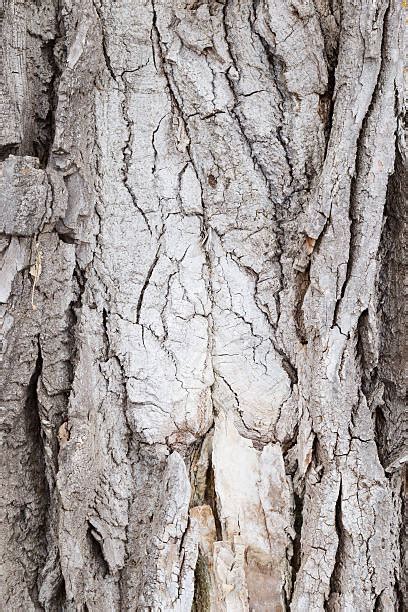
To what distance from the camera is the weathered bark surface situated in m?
1.07

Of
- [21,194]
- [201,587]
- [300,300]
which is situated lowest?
[201,587]

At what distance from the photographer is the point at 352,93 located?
3.52ft

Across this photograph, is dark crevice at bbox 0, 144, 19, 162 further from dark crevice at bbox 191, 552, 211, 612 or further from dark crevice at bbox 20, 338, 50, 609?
dark crevice at bbox 191, 552, 211, 612

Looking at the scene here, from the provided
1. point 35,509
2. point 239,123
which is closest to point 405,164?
point 239,123

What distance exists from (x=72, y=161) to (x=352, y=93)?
1.61 ft

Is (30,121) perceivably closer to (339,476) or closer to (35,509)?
(35,509)

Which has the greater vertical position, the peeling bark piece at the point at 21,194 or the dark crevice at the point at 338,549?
the peeling bark piece at the point at 21,194

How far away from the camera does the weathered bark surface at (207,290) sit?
1.07 metres

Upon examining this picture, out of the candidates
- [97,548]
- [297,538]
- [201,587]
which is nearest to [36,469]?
[97,548]

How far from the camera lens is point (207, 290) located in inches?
45.1

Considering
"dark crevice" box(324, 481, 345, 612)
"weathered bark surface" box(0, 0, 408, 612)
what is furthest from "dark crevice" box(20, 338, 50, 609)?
"dark crevice" box(324, 481, 345, 612)

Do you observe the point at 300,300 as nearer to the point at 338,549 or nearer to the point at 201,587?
the point at 338,549

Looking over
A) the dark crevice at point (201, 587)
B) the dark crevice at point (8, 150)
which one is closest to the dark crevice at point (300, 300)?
the dark crevice at point (201, 587)

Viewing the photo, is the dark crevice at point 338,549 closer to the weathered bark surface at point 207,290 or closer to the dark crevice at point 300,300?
the weathered bark surface at point 207,290
